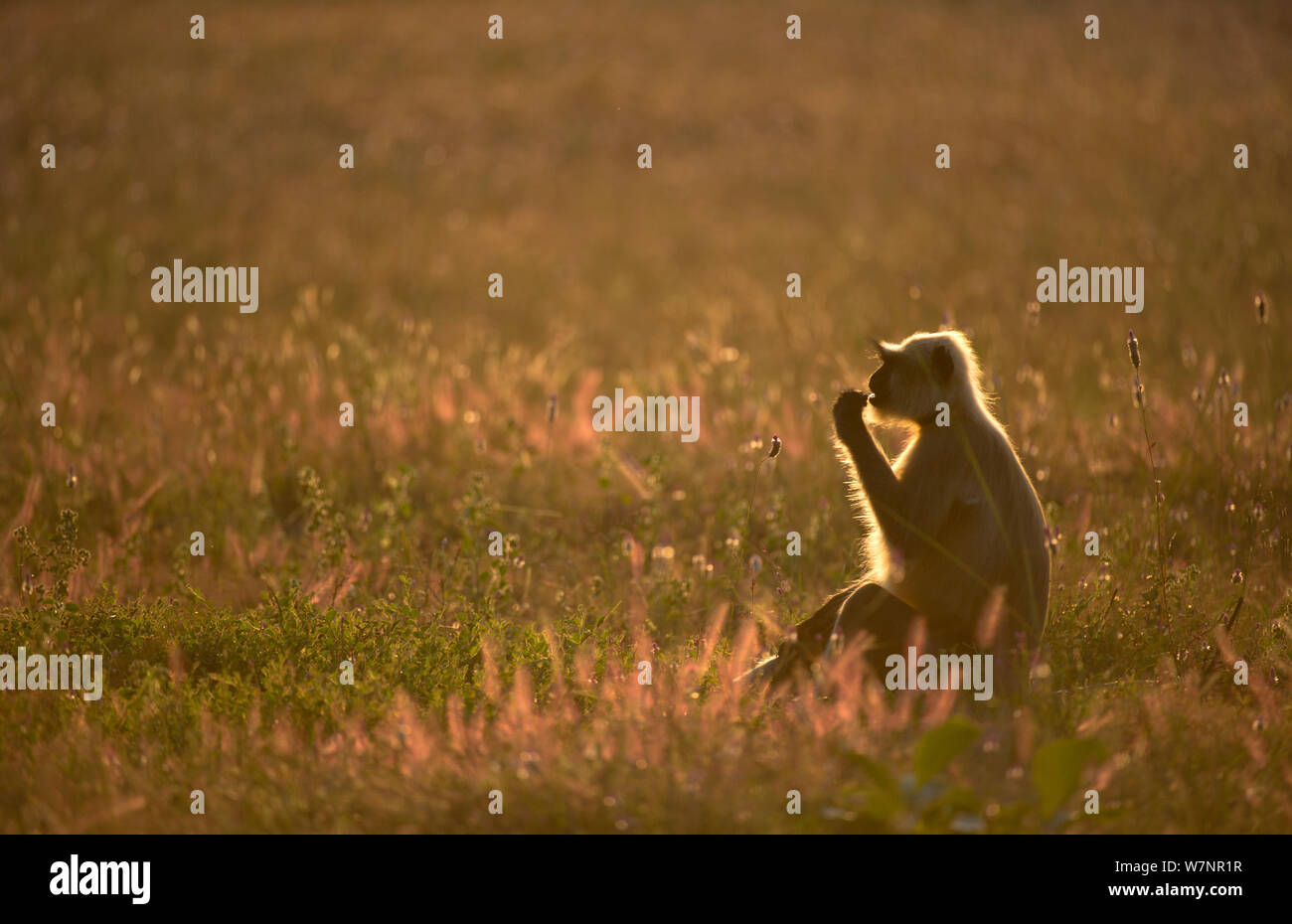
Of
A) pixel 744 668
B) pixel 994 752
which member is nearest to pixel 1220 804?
pixel 994 752

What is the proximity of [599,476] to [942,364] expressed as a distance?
10.4 feet

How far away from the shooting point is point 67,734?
4.23 metres

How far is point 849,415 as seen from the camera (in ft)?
15.6

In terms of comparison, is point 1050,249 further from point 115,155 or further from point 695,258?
point 115,155

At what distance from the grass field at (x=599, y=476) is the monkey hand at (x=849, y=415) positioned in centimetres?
75

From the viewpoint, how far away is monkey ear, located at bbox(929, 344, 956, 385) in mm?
4781

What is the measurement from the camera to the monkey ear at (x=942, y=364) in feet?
Answer: 15.7
